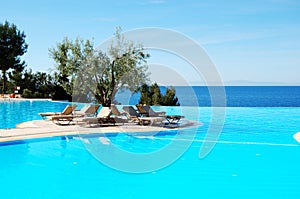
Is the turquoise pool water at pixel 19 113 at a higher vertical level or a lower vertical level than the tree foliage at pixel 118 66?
lower

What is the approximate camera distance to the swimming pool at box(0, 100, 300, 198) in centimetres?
532

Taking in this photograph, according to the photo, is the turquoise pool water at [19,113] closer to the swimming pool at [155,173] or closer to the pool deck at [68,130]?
the pool deck at [68,130]

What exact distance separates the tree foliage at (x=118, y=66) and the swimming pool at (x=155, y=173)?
17.1 ft

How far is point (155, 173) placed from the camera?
6.44 m

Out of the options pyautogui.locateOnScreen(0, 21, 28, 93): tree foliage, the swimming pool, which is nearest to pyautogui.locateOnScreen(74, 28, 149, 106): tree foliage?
the swimming pool

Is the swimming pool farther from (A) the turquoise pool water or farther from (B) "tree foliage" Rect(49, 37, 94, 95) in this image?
(B) "tree foliage" Rect(49, 37, 94, 95)

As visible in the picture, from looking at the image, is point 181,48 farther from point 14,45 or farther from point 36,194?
point 14,45

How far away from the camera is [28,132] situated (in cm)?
943

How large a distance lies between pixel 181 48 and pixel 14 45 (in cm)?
2610

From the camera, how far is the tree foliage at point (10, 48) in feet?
103

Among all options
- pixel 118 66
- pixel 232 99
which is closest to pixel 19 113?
pixel 118 66

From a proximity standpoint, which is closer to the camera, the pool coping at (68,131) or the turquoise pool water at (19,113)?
the pool coping at (68,131)

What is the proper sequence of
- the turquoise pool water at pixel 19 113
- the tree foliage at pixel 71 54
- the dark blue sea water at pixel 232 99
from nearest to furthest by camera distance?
1. the turquoise pool water at pixel 19 113
2. the tree foliage at pixel 71 54
3. the dark blue sea water at pixel 232 99

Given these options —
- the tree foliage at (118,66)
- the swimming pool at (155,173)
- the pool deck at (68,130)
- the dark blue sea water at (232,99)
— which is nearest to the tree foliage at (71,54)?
the tree foliage at (118,66)
